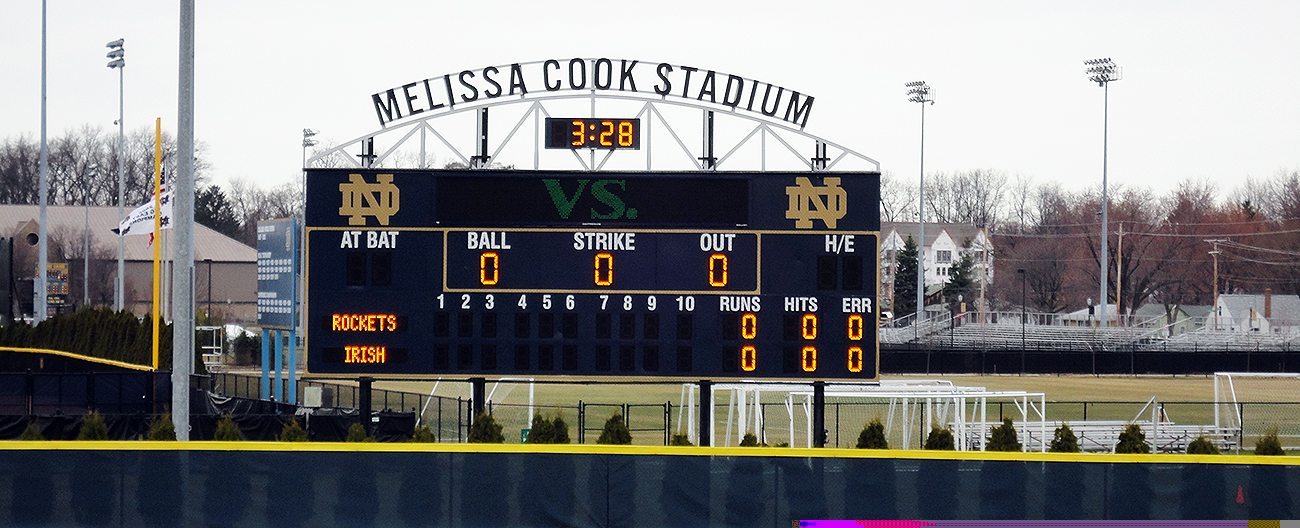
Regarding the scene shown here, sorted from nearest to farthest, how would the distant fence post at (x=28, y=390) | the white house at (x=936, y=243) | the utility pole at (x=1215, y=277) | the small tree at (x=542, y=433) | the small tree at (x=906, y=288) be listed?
1. the small tree at (x=542, y=433)
2. the distant fence post at (x=28, y=390)
3. the utility pole at (x=1215, y=277)
4. the small tree at (x=906, y=288)
5. the white house at (x=936, y=243)

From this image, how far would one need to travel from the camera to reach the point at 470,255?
1916 cm

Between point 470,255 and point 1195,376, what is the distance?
49753 mm

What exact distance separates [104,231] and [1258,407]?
69111 millimetres

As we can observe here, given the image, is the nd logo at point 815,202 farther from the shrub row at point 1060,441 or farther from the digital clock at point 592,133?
the shrub row at point 1060,441

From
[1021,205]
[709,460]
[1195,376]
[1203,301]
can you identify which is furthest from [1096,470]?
[1021,205]

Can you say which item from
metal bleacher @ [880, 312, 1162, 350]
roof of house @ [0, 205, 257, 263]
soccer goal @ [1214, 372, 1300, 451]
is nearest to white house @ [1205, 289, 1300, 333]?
metal bleacher @ [880, 312, 1162, 350]

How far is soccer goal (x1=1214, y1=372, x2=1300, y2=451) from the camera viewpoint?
3325cm

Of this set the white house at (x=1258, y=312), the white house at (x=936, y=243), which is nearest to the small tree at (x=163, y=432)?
the white house at (x=1258, y=312)

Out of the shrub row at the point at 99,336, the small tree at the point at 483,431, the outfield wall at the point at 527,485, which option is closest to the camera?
the outfield wall at the point at 527,485

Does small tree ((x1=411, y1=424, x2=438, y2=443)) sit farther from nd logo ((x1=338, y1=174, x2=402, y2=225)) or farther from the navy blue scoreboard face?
nd logo ((x1=338, y1=174, x2=402, y2=225))

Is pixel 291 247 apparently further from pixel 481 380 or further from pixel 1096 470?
pixel 1096 470

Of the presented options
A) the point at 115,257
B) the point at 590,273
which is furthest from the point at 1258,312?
the point at 590,273

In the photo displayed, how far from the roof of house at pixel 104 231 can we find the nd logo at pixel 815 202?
246 feet

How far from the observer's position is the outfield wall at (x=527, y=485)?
15438 millimetres
